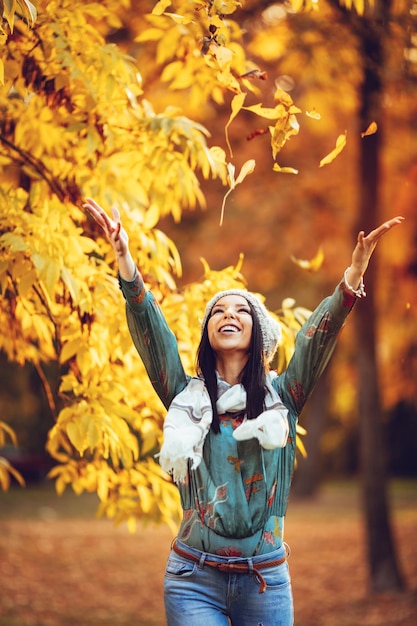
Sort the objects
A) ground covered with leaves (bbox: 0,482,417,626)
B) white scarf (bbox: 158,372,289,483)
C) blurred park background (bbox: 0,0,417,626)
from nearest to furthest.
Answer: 1. white scarf (bbox: 158,372,289,483)
2. blurred park background (bbox: 0,0,417,626)
3. ground covered with leaves (bbox: 0,482,417,626)

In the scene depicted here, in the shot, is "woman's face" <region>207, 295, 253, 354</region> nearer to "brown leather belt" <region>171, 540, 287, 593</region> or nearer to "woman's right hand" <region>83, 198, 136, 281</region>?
"woman's right hand" <region>83, 198, 136, 281</region>

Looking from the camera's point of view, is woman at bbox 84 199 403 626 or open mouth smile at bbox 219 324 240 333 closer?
woman at bbox 84 199 403 626

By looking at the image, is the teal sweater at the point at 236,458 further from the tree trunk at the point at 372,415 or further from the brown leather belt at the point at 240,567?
the tree trunk at the point at 372,415

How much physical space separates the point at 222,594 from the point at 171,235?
12.9 m

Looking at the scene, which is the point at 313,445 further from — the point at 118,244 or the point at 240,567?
the point at 118,244

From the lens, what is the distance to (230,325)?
2768mm

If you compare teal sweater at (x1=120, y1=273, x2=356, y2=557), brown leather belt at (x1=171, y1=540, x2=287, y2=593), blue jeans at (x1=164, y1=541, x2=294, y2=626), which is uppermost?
teal sweater at (x1=120, y1=273, x2=356, y2=557)

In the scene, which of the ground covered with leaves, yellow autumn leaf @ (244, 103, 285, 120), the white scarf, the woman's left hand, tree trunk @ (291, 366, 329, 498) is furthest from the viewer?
tree trunk @ (291, 366, 329, 498)


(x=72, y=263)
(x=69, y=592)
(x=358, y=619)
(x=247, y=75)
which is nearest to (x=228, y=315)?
(x=72, y=263)

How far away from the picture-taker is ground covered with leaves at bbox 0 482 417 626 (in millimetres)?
8023

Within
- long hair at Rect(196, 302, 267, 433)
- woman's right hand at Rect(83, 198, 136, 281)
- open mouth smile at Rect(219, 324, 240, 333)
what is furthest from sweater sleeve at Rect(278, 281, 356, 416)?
woman's right hand at Rect(83, 198, 136, 281)

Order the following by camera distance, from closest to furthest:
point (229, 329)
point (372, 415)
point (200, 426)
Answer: point (200, 426) → point (229, 329) → point (372, 415)

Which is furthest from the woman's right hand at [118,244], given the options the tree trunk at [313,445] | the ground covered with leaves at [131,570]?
the tree trunk at [313,445]

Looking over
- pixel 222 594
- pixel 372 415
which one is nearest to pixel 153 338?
pixel 222 594
